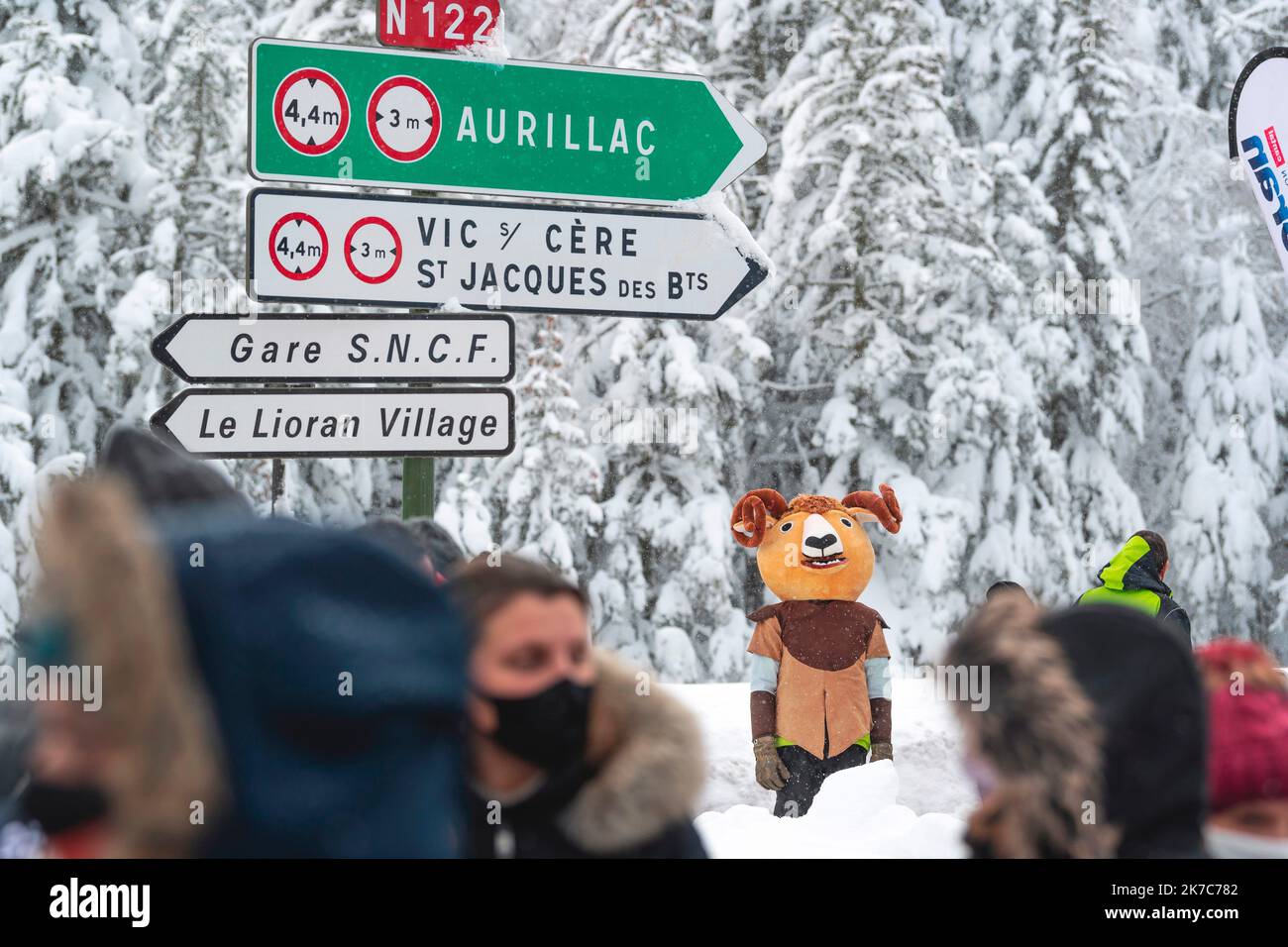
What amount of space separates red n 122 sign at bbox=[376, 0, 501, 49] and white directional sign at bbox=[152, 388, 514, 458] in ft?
3.75

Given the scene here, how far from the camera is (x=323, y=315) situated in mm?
3852

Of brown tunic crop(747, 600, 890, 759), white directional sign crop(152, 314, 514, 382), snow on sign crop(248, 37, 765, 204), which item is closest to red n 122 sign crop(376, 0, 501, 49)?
snow on sign crop(248, 37, 765, 204)

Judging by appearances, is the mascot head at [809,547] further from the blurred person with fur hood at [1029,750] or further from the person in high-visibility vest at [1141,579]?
the blurred person with fur hood at [1029,750]

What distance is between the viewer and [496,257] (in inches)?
161

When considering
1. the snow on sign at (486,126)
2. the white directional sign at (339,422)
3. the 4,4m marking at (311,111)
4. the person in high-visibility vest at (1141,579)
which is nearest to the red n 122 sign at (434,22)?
the snow on sign at (486,126)

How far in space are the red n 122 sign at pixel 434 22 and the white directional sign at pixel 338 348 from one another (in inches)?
36.1

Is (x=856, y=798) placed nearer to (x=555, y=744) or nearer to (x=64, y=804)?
Result: (x=555, y=744)

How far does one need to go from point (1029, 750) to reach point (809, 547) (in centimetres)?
430

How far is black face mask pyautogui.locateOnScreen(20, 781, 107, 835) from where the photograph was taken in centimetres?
114

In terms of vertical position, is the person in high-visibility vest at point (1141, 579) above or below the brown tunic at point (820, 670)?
above

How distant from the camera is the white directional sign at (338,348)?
3842mm

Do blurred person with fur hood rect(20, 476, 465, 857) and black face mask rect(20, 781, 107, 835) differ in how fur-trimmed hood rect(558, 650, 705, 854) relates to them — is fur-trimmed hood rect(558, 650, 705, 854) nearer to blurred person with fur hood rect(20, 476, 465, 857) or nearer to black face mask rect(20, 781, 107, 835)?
blurred person with fur hood rect(20, 476, 465, 857)

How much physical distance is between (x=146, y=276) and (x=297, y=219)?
10.9m

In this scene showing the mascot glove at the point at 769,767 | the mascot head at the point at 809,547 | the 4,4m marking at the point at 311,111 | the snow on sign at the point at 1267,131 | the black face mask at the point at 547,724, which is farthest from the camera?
the mascot head at the point at 809,547
